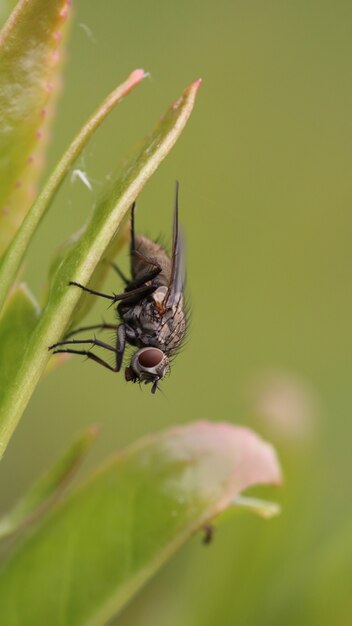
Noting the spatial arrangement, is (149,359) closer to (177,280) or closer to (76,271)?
(177,280)

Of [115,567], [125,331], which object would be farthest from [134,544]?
[125,331]

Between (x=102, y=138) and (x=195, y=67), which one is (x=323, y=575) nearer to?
(x=102, y=138)

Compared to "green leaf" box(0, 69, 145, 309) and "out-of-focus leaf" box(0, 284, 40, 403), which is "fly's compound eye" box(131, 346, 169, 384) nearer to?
"out-of-focus leaf" box(0, 284, 40, 403)

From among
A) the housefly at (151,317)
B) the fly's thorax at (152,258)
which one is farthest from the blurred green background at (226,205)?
the housefly at (151,317)

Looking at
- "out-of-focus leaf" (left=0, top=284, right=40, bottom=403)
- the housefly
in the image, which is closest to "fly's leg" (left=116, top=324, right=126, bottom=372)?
→ the housefly

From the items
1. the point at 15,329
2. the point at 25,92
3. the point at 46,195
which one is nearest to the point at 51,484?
the point at 15,329

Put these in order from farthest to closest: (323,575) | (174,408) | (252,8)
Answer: (252,8) → (174,408) → (323,575)
